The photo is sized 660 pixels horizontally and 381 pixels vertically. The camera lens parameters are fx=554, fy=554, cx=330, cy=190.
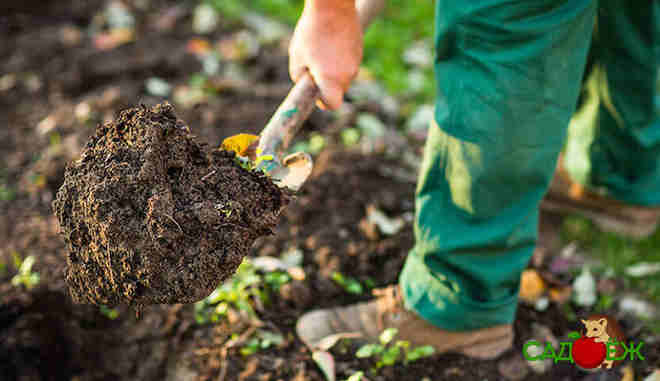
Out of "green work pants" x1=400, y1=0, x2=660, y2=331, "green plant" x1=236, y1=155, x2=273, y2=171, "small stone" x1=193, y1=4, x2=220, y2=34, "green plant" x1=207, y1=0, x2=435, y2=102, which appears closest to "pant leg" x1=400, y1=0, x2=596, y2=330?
"green work pants" x1=400, y1=0, x2=660, y2=331

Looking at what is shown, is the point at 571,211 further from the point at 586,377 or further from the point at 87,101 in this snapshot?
the point at 87,101

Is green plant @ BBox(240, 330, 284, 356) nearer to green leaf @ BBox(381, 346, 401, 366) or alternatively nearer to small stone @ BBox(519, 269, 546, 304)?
green leaf @ BBox(381, 346, 401, 366)

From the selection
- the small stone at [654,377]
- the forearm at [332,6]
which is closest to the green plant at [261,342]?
the forearm at [332,6]

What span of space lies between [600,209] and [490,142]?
49.2 inches

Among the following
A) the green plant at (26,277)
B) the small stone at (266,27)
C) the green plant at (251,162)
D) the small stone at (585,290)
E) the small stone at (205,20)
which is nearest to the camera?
the green plant at (251,162)

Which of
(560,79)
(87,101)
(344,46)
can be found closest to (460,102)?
(560,79)

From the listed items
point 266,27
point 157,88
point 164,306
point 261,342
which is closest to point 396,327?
point 261,342

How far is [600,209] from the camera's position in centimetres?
238

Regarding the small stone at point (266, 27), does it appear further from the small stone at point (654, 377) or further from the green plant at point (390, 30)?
the small stone at point (654, 377)

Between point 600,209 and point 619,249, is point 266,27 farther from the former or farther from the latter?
point 619,249

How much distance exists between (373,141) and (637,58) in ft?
3.62

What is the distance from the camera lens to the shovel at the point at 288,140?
1.44 meters

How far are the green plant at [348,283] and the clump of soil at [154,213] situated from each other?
2.02ft

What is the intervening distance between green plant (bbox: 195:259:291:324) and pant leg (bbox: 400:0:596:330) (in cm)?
53
